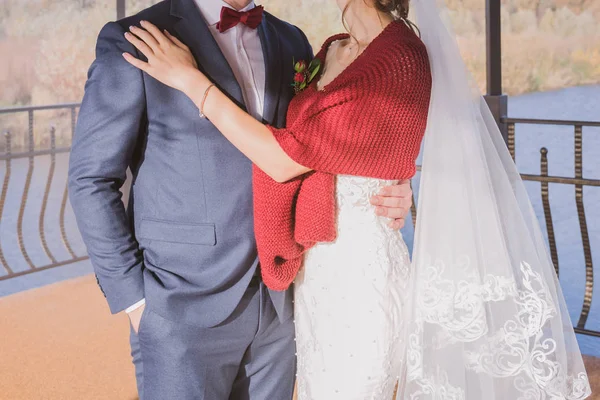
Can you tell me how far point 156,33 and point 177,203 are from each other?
0.37m

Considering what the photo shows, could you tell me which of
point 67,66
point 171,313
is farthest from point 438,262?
point 67,66

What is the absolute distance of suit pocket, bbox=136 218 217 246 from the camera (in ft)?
5.98

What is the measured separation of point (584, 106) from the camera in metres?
9.88

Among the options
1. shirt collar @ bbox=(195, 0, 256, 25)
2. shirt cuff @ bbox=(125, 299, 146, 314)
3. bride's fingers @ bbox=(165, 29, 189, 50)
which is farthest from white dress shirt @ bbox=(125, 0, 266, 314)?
shirt cuff @ bbox=(125, 299, 146, 314)

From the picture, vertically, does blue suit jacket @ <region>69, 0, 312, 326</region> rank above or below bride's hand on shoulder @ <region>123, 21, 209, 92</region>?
below

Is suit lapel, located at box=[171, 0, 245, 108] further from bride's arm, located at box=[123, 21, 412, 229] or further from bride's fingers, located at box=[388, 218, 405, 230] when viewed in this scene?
bride's fingers, located at box=[388, 218, 405, 230]

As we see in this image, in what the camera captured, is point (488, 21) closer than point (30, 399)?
No

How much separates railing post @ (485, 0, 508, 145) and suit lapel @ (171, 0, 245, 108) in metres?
2.47

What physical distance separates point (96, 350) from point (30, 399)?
537mm

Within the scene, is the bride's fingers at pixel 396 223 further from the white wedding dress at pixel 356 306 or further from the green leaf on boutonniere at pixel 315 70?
the green leaf on boutonniere at pixel 315 70

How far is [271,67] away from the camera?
1.93 metres

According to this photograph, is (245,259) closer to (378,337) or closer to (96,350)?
(378,337)

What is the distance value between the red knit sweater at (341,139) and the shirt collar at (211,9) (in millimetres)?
264

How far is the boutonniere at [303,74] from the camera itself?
1.98m
